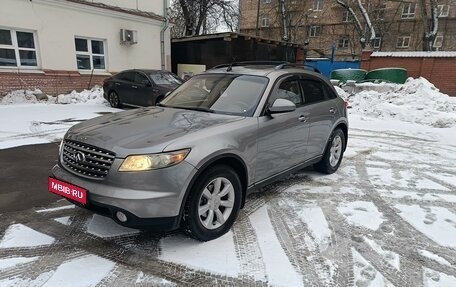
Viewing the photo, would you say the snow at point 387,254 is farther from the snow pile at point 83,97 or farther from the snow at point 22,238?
the snow pile at point 83,97

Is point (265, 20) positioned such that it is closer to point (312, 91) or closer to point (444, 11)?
point (444, 11)

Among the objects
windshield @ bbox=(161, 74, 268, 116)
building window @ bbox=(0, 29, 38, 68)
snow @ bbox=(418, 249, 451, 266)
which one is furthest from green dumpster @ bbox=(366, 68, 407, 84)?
building window @ bbox=(0, 29, 38, 68)

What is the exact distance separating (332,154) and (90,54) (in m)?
12.3

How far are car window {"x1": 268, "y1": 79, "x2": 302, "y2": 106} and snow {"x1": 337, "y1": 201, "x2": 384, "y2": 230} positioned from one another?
145 centimetres

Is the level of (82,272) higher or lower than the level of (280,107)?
lower

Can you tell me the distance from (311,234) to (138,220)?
178 cm

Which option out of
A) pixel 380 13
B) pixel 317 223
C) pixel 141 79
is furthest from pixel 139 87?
pixel 380 13

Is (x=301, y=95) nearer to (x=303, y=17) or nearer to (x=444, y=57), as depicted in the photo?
(x=444, y=57)

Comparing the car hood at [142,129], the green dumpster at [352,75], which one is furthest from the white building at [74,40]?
the car hood at [142,129]

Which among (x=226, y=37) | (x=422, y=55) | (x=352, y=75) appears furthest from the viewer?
(x=422, y=55)

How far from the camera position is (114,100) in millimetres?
11961

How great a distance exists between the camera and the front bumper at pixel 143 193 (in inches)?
102
